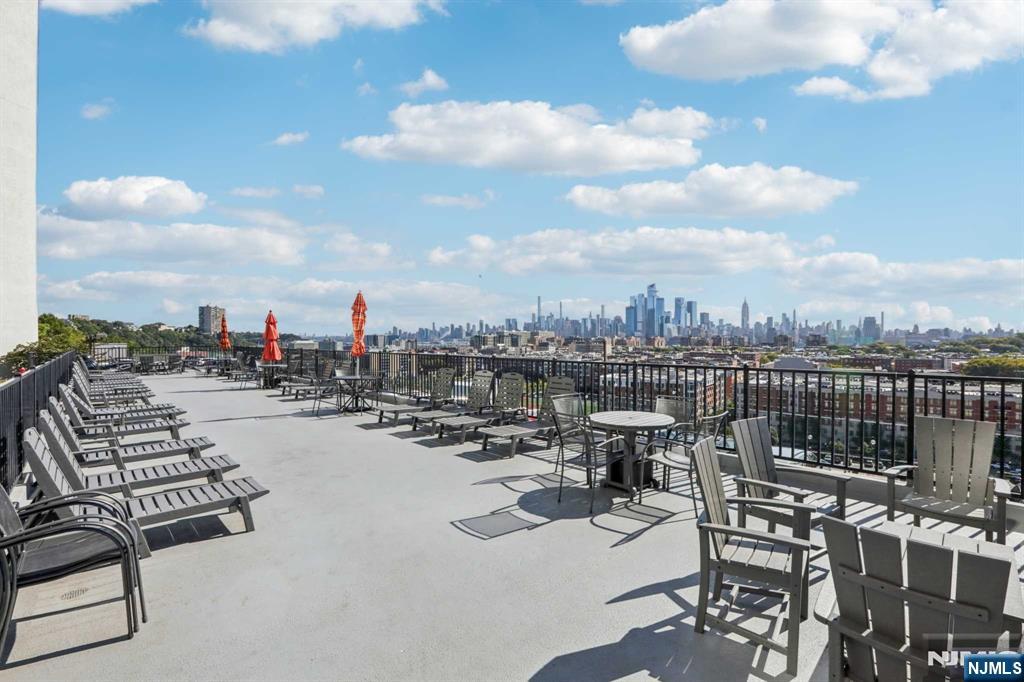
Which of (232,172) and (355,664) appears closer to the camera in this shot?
(355,664)

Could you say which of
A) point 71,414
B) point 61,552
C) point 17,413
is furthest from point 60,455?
point 71,414

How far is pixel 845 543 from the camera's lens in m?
2.01

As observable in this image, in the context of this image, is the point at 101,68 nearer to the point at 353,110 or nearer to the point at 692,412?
the point at 353,110

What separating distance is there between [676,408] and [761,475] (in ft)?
7.09

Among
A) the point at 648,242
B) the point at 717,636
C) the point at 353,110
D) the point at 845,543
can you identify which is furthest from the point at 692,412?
the point at 648,242

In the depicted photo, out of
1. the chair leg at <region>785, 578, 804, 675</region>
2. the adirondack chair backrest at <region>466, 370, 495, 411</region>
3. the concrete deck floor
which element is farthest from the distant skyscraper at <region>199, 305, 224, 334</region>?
the chair leg at <region>785, 578, 804, 675</region>

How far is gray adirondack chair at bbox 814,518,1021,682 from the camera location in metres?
1.75

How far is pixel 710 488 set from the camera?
124 inches

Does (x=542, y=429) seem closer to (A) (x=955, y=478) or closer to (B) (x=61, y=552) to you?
(A) (x=955, y=478)

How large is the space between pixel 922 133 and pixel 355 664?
24.1 metres

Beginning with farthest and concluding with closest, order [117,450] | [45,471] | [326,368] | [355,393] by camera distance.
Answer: [326,368]
[355,393]
[117,450]
[45,471]

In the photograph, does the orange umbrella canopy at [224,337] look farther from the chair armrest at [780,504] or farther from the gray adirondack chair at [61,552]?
the chair armrest at [780,504]

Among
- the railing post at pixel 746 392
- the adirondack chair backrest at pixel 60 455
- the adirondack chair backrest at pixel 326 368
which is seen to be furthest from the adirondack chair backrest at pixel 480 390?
the adirondack chair backrest at pixel 60 455

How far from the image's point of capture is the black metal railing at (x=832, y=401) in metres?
5.27
